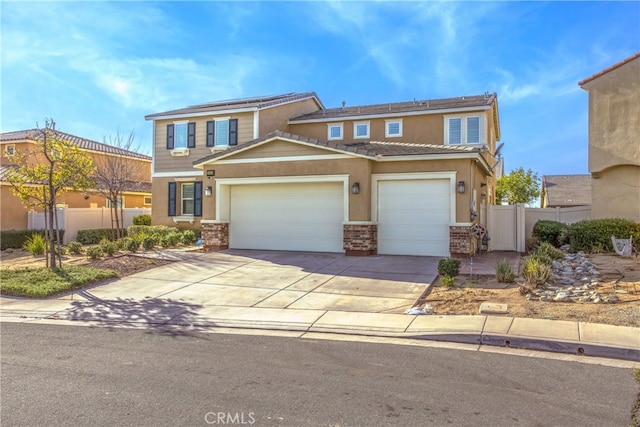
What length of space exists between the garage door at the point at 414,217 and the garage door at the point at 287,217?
1468mm

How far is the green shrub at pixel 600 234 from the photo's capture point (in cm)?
1424

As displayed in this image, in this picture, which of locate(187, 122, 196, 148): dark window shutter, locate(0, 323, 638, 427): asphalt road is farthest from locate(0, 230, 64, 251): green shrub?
locate(0, 323, 638, 427): asphalt road

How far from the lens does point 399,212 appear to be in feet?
48.7

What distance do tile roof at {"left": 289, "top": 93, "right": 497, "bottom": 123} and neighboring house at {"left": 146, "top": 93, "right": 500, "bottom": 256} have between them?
0.08 m

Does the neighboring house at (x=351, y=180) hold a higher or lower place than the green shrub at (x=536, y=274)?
higher

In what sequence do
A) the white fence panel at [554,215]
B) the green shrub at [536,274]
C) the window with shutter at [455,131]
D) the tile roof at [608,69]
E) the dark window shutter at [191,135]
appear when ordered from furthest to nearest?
the dark window shutter at [191,135], the window with shutter at [455,131], the white fence panel at [554,215], the tile roof at [608,69], the green shrub at [536,274]

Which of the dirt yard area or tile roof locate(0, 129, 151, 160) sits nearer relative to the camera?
the dirt yard area

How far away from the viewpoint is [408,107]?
2031 cm

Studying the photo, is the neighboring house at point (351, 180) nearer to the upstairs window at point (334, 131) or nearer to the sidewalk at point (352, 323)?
the upstairs window at point (334, 131)

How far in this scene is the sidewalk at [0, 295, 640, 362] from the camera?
638 cm

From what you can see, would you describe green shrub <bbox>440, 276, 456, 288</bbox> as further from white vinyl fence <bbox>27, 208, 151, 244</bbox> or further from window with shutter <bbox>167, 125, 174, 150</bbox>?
white vinyl fence <bbox>27, 208, 151, 244</bbox>

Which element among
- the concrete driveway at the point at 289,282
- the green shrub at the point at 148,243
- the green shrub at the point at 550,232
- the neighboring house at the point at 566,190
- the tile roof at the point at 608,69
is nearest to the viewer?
the concrete driveway at the point at 289,282

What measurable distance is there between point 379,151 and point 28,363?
11.9 m

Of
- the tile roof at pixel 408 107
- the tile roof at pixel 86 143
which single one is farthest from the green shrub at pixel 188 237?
the tile roof at pixel 86 143
